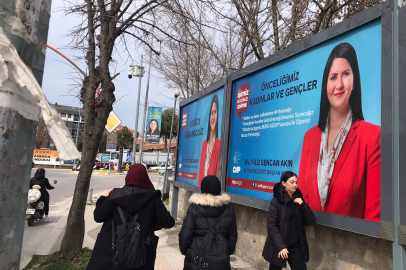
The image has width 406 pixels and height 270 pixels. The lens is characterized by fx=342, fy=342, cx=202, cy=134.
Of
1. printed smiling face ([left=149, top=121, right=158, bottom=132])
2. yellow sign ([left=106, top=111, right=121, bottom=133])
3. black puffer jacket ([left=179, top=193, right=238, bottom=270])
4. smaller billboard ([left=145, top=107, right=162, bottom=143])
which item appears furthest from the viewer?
printed smiling face ([left=149, top=121, right=158, bottom=132])

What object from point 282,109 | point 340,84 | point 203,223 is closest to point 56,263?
point 203,223

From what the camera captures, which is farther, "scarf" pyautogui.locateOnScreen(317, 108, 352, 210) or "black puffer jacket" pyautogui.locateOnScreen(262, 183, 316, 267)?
"scarf" pyautogui.locateOnScreen(317, 108, 352, 210)

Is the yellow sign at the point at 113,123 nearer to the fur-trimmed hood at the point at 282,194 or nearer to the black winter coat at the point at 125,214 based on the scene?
the fur-trimmed hood at the point at 282,194

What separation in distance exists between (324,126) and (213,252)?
1.99 metres

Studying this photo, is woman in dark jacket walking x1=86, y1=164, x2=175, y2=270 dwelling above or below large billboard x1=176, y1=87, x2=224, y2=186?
below

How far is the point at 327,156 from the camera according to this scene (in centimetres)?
399

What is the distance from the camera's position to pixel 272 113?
507cm

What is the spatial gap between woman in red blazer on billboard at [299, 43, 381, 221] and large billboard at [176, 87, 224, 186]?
2759 millimetres

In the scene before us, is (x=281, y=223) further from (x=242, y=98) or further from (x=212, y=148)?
(x=212, y=148)

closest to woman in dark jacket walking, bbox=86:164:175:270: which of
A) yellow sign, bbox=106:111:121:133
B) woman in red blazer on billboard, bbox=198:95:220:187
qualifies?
woman in red blazer on billboard, bbox=198:95:220:187

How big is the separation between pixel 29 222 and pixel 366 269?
813cm

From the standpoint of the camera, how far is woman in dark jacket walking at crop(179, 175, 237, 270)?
10.8 feet

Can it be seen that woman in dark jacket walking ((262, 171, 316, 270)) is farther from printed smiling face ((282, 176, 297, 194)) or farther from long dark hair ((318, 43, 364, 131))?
long dark hair ((318, 43, 364, 131))

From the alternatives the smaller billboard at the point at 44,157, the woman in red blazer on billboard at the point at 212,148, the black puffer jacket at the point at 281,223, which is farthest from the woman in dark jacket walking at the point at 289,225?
the smaller billboard at the point at 44,157
